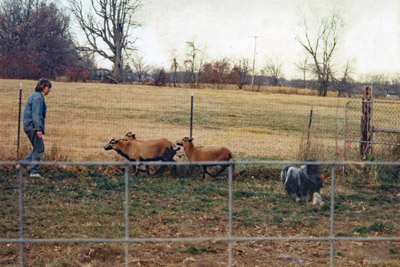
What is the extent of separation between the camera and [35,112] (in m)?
9.34

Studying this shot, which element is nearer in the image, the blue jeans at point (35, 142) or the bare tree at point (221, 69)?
the blue jeans at point (35, 142)

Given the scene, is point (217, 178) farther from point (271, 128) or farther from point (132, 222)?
point (271, 128)

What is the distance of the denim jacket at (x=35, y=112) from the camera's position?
935 centimetres

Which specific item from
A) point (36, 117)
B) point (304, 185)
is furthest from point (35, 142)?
point (304, 185)

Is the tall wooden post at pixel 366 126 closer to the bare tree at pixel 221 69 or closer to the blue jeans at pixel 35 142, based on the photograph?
the blue jeans at pixel 35 142

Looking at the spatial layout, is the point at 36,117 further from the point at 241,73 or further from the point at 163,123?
the point at 241,73

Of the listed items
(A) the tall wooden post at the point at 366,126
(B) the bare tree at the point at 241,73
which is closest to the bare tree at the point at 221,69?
(B) the bare tree at the point at 241,73

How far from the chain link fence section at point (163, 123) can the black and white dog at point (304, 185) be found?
2.65 meters

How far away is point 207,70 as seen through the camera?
43.8m

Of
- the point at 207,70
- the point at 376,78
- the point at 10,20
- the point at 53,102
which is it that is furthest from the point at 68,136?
the point at 10,20

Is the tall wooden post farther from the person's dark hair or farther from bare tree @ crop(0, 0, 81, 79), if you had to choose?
bare tree @ crop(0, 0, 81, 79)

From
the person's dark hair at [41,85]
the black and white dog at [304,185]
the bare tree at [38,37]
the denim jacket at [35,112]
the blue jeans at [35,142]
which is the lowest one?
the black and white dog at [304,185]

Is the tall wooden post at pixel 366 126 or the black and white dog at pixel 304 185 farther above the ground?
the tall wooden post at pixel 366 126

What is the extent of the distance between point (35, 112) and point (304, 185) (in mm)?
4801
